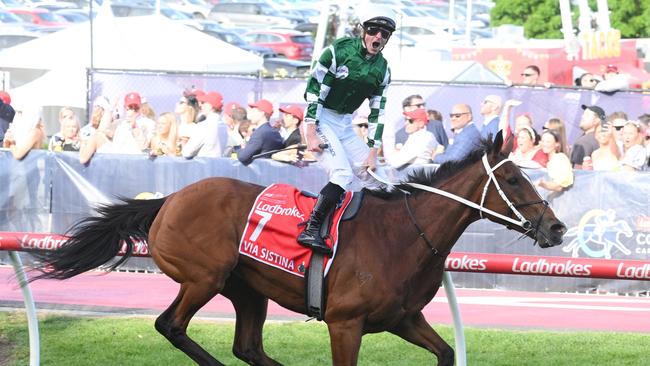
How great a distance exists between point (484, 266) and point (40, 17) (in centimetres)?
3717

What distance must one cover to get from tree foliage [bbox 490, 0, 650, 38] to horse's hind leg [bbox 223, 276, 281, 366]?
36398 millimetres

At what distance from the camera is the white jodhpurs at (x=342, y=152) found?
754 cm

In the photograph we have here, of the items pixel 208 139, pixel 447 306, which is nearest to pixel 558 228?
pixel 447 306

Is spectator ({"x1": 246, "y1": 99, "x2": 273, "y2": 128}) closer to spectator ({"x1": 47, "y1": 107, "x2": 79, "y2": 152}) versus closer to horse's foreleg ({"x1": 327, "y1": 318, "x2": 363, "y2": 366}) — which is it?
spectator ({"x1": 47, "y1": 107, "x2": 79, "y2": 152})

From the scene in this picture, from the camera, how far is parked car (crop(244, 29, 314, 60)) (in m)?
42.9

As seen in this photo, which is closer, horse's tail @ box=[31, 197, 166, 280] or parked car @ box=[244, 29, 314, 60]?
horse's tail @ box=[31, 197, 166, 280]

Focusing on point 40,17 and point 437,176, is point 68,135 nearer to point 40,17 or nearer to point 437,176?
point 437,176

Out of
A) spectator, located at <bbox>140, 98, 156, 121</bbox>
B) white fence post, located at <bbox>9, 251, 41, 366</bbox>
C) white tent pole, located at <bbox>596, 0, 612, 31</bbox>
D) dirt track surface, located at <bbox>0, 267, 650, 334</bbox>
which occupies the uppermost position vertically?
white tent pole, located at <bbox>596, 0, 612, 31</bbox>

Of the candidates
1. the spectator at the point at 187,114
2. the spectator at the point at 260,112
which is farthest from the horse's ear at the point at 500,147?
the spectator at the point at 187,114

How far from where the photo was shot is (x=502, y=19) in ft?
163

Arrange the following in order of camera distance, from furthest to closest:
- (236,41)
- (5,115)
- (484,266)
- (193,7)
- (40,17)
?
(193,7)
(40,17)
(236,41)
(5,115)
(484,266)

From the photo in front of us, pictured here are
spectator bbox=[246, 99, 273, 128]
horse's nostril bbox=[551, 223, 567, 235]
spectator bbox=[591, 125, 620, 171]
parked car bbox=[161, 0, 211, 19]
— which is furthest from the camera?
parked car bbox=[161, 0, 211, 19]

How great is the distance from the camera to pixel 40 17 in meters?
42.9

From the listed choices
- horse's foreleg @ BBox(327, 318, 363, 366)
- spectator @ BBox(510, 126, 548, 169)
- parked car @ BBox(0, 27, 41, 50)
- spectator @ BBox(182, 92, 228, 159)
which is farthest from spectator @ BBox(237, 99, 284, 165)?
parked car @ BBox(0, 27, 41, 50)
